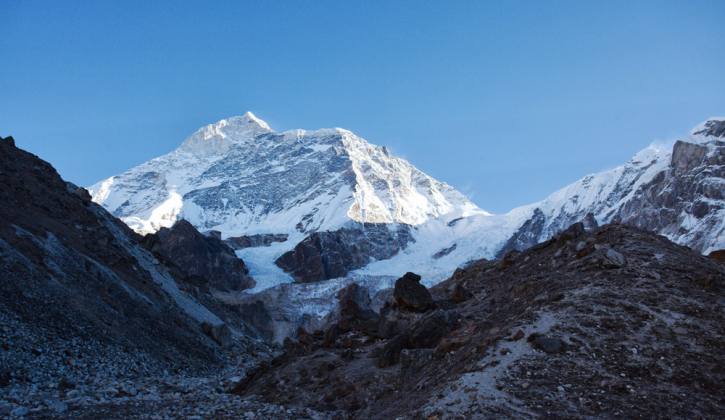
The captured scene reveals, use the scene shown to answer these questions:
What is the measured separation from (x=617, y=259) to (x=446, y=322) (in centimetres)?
629

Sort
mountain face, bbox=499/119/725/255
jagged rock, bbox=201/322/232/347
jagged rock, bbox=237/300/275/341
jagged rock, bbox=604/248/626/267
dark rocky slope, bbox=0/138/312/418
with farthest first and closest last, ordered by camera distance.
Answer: mountain face, bbox=499/119/725/255, jagged rock, bbox=237/300/275/341, jagged rock, bbox=201/322/232/347, jagged rock, bbox=604/248/626/267, dark rocky slope, bbox=0/138/312/418

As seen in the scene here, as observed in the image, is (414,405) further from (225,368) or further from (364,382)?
(225,368)

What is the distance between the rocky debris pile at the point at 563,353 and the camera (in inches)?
516

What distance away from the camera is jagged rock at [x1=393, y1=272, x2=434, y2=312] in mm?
31125

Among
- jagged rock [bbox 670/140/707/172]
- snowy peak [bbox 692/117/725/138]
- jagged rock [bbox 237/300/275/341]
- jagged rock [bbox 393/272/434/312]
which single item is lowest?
jagged rock [bbox 393/272/434/312]

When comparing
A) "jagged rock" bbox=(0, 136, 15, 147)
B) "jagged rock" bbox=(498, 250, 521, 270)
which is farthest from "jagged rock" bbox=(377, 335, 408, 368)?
"jagged rock" bbox=(0, 136, 15, 147)

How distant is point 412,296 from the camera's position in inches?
1249

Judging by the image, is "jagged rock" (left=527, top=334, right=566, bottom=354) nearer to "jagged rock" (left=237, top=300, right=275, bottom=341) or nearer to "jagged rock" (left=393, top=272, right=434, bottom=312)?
"jagged rock" (left=393, top=272, right=434, bottom=312)

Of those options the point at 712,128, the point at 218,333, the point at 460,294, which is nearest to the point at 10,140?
the point at 218,333

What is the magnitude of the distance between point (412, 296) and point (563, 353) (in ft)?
56.1

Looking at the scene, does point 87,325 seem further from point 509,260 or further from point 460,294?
point 509,260

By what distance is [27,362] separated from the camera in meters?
22.0

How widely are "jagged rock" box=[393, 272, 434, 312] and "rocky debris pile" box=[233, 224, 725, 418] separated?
16.0 feet

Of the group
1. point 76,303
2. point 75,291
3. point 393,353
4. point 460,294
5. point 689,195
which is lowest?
point 393,353
